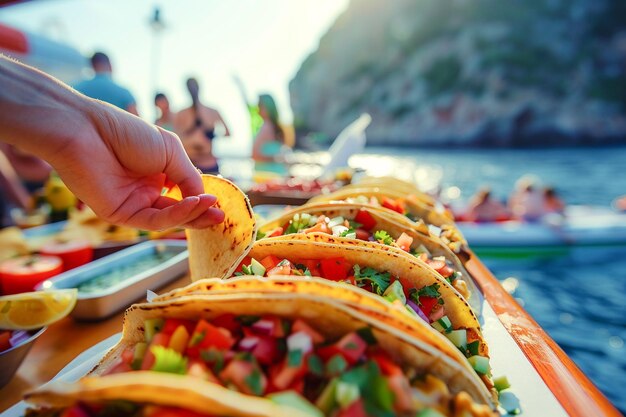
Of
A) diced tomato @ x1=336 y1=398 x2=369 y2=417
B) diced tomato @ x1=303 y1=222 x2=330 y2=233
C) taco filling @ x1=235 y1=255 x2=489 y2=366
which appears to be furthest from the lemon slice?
diced tomato @ x1=336 y1=398 x2=369 y2=417

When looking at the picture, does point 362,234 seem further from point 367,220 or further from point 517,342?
point 517,342

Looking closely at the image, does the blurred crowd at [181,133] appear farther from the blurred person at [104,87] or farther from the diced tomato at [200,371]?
the diced tomato at [200,371]

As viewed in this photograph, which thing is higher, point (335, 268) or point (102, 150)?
point (335, 268)

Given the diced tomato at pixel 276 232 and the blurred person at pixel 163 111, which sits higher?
the blurred person at pixel 163 111

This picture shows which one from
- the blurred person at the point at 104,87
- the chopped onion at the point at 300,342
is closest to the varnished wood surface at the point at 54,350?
the chopped onion at the point at 300,342

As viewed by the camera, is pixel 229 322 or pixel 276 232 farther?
pixel 276 232

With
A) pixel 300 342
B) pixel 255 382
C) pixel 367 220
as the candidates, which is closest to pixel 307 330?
pixel 300 342
